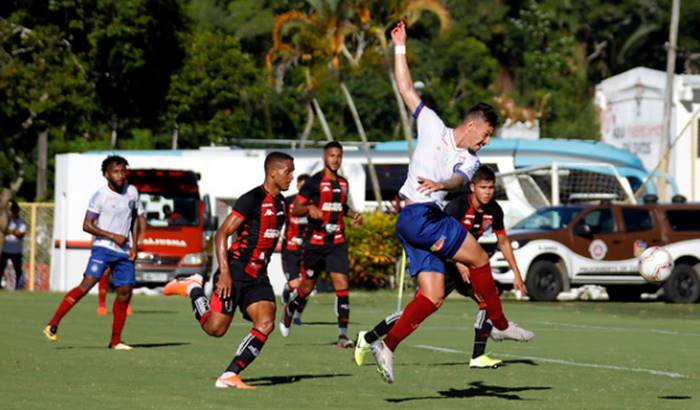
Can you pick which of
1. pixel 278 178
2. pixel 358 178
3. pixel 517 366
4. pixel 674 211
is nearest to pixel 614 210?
pixel 674 211

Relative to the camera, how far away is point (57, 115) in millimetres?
39688

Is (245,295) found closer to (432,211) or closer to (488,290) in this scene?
(432,211)

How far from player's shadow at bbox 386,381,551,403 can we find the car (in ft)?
63.6

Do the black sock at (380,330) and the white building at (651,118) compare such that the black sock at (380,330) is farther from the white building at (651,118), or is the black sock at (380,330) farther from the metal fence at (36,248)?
the white building at (651,118)

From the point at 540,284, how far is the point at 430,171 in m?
21.0

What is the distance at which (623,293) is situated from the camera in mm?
35000

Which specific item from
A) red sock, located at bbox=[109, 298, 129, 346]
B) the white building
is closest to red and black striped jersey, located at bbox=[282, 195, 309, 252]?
red sock, located at bbox=[109, 298, 129, 346]

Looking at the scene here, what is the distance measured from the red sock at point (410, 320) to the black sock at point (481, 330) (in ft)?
8.50

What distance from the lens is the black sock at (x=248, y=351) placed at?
1243cm

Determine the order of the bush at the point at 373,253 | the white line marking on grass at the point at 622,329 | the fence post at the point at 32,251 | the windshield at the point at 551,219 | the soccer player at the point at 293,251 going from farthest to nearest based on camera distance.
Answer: the fence post at the point at 32,251 → the bush at the point at 373,253 → the windshield at the point at 551,219 → the soccer player at the point at 293,251 → the white line marking on grass at the point at 622,329

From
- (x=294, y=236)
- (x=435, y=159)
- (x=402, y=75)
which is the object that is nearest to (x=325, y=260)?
(x=294, y=236)

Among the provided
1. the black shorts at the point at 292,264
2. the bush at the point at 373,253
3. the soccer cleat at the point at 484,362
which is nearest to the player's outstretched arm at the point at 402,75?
the soccer cleat at the point at 484,362

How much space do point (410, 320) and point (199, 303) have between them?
2121 millimetres

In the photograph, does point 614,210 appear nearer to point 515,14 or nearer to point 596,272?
point 596,272
